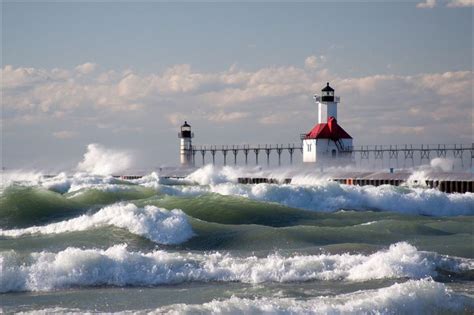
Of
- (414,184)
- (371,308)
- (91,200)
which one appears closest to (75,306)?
(371,308)

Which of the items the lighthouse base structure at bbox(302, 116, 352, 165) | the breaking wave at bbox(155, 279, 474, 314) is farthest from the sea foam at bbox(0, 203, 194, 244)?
the lighthouse base structure at bbox(302, 116, 352, 165)

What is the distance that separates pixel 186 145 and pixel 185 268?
186 ft

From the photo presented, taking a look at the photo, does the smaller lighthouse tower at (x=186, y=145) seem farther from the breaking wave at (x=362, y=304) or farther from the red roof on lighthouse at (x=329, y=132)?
the breaking wave at (x=362, y=304)

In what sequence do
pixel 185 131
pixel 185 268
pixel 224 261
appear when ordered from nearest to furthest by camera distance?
pixel 185 268
pixel 224 261
pixel 185 131

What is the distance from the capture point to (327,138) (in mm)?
59031

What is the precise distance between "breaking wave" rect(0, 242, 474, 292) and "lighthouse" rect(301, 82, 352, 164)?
4186 centimetres

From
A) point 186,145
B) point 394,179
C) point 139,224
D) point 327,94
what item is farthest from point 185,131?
point 139,224

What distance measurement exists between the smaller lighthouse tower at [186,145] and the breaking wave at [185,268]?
56.0 meters

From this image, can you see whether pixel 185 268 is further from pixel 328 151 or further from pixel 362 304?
pixel 328 151

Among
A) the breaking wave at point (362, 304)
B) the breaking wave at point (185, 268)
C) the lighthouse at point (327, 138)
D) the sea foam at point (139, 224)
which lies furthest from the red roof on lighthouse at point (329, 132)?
the breaking wave at point (362, 304)

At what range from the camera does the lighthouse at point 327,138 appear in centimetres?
Answer: 5900

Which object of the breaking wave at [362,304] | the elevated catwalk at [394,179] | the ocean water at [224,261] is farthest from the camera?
the elevated catwalk at [394,179]

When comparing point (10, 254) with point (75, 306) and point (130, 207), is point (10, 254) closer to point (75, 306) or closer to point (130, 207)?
point (75, 306)

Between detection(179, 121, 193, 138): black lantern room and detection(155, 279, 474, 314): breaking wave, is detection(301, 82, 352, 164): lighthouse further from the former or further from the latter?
detection(155, 279, 474, 314): breaking wave
